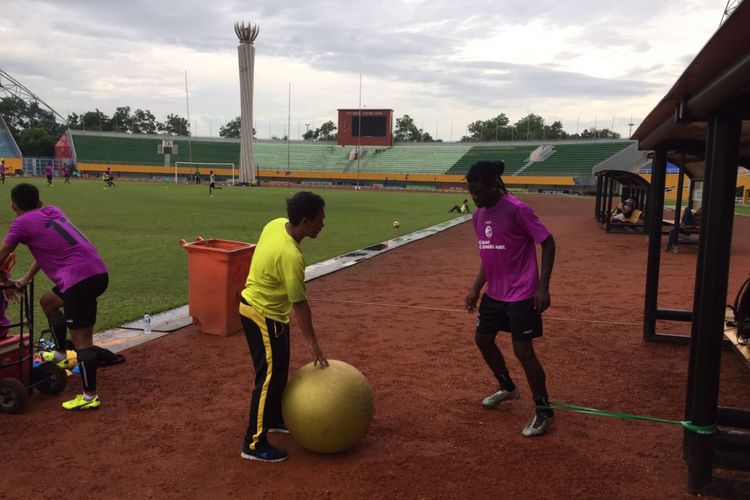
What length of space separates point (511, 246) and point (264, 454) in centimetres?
219

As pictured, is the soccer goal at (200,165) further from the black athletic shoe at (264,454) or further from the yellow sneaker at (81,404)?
A: the black athletic shoe at (264,454)

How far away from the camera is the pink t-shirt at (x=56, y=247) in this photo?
422 cm

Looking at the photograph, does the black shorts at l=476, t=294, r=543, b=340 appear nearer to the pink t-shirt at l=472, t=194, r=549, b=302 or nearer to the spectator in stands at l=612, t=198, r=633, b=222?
the pink t-shirt at l=472, t=194, r=549, b=302

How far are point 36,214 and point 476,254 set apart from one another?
35.0ft

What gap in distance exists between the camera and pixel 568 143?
2803 inches

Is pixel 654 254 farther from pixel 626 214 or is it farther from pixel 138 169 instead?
pixel 138 169

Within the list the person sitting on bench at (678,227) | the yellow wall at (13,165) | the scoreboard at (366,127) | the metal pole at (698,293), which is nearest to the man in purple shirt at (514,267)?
the metal pole at (698,293)

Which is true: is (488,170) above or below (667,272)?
above

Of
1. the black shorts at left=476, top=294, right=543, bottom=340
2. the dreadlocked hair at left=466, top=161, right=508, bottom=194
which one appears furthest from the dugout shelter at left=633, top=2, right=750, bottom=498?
the dreadlocked hair at left=466, top=161, right=508, bottom=194

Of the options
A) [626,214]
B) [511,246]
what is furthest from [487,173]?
[626,214]

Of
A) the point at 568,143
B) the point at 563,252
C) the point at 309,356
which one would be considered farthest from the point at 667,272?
the point at 568,143

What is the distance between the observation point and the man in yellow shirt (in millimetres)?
3465

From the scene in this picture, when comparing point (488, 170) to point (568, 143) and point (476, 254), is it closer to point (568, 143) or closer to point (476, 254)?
point (476, 254)

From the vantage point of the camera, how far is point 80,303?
14.1ft
